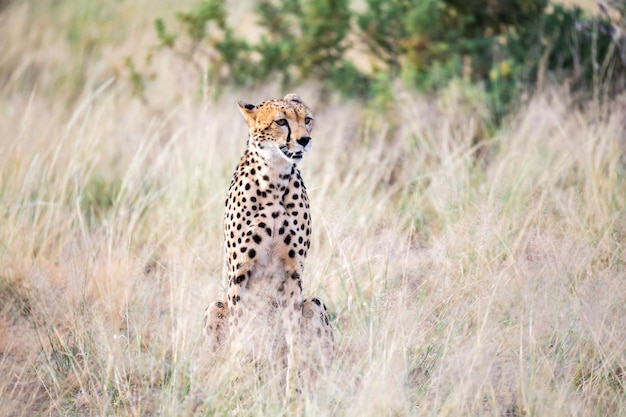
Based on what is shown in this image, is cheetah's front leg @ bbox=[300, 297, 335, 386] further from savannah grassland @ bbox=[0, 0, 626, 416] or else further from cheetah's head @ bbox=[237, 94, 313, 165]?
cheetah's head @ bbox=[237, 94, 313, 165]

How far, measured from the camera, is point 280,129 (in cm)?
303

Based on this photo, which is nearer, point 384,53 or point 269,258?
point 269,258

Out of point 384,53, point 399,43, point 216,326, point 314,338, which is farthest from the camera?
point 384,53

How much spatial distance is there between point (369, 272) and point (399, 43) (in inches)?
141

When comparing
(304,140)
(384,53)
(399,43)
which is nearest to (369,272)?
(304,140)

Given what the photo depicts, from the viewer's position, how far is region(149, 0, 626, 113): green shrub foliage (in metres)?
6.25

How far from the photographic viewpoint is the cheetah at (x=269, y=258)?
3086 millimetres

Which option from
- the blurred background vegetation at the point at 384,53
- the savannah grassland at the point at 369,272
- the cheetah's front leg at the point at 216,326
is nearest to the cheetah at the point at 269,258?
the cheetah's front leg at the point at 216,326

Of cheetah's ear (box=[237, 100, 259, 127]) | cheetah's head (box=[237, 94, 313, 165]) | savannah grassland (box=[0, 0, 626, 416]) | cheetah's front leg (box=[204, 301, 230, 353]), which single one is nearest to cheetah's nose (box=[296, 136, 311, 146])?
cheetah's head (box=[237, 94, 313, 165])

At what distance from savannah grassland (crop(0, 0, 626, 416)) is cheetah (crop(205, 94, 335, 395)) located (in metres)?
0.13

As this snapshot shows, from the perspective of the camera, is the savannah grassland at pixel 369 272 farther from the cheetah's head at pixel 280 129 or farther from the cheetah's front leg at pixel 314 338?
the cheetah's head at pixel 280 129

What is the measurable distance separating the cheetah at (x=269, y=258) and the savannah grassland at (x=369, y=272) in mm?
129

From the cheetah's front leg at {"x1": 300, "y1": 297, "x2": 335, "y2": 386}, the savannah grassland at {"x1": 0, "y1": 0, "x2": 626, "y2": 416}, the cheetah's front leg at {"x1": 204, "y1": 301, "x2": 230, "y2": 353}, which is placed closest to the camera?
the savannah grassland at {"x1": 0, "y1": 0, "x2": 626, "y2": 416}

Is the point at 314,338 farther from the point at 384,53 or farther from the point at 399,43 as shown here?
the point at 384,53
